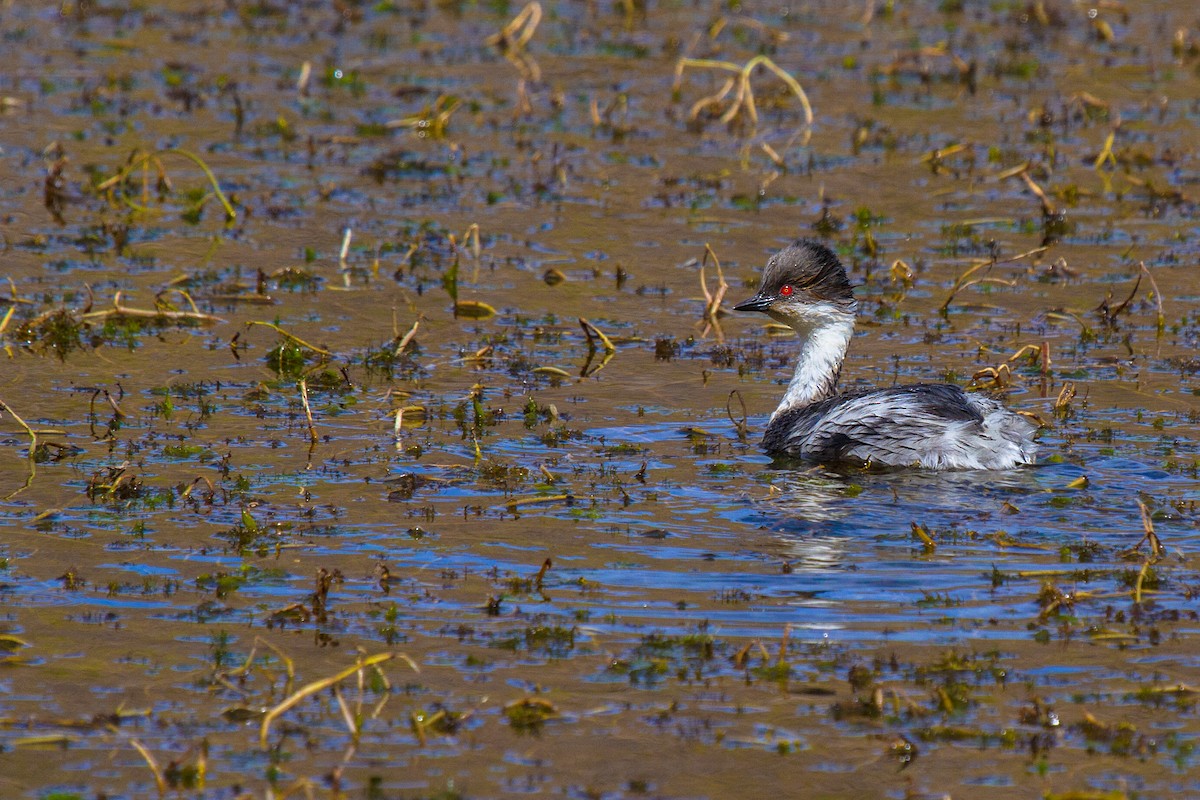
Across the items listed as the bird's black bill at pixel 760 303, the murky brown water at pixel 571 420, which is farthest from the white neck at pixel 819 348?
the murky brown water at pixel 571 420

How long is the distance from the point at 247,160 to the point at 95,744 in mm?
11732

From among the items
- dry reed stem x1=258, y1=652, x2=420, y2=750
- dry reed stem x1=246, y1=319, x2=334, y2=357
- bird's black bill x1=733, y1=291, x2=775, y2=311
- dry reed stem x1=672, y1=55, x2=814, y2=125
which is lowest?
dry reed stem x1=258, y1=652, x2=420, y2=750

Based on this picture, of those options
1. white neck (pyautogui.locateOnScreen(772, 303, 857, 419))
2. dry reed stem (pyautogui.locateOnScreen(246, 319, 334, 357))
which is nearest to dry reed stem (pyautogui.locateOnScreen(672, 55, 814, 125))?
white neck (pyautogui.locateOnScreen(772, 303, 857, 419))

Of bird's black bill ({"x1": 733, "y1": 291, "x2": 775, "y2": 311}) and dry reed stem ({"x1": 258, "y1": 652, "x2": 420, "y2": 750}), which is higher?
bird's black bill ({"x1": 733, "y1": 291, "x2": 775, "y2": 311})

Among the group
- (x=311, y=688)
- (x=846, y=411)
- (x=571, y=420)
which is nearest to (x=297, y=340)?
(x=571, y=420)

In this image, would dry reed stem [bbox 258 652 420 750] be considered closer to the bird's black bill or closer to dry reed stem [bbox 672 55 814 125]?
the bird's black bill

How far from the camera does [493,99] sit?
20.0 m

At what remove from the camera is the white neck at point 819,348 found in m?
11.4

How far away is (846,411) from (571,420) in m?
1.80

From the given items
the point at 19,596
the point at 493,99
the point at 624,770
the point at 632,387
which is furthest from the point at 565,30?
the point at 624,770

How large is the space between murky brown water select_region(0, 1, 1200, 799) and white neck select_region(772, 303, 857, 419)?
40 cm

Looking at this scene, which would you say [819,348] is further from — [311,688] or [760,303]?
[311,688]

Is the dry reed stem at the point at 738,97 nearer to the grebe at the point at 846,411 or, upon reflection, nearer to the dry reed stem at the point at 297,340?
the grebe at the point at 846,411

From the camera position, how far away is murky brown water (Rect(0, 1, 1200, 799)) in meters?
6.68
